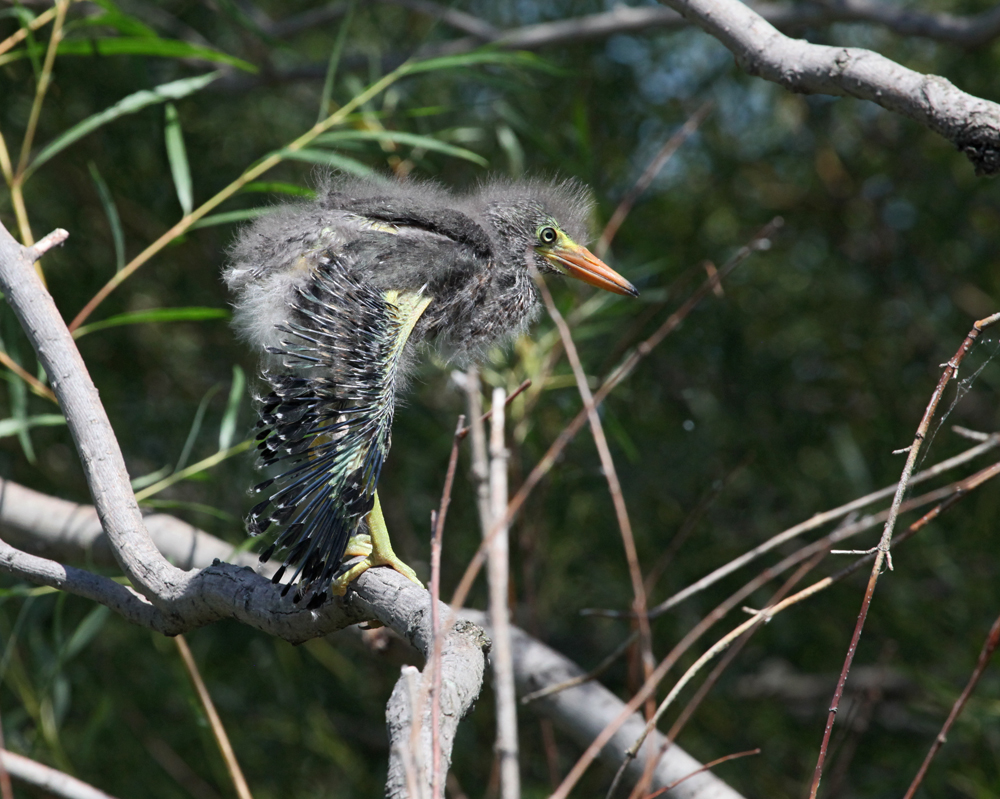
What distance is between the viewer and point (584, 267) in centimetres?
238

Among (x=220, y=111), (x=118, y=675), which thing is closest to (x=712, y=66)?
(x=220, y=111)

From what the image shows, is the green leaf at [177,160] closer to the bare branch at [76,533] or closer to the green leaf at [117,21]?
the green leaf at [117,21]

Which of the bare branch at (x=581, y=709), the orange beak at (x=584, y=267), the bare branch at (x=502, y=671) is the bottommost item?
the bare branch at (x=502, y=671)

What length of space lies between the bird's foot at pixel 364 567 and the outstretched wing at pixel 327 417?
79 millimetres

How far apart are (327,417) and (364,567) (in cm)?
25

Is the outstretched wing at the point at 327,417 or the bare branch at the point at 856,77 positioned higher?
the bare branch at the point at 856,77

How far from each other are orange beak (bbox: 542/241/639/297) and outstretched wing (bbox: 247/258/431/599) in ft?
2.06

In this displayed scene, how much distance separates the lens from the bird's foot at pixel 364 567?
5.24 feet

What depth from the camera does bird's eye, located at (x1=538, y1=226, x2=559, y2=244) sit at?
2379 mm

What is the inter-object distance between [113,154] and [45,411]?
2.88 ft

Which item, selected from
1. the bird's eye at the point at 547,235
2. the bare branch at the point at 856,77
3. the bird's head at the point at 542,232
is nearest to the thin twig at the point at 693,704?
the bare branch at the point at 856,77

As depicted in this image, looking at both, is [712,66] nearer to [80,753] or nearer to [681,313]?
[681,313]

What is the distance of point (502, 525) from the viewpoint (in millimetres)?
898

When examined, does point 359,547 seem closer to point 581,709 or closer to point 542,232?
point 581,709
